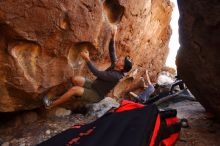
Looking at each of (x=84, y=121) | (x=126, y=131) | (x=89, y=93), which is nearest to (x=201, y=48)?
(x=126, y=131)

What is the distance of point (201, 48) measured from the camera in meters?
3.89

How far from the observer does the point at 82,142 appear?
10.2ft

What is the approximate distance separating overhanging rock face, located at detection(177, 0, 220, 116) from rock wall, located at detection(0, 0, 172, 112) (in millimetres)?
1974

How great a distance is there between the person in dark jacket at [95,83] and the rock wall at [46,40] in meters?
0.23

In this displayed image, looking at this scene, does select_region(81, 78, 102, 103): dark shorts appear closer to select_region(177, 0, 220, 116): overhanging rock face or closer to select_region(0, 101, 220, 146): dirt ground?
select_region(0, 101, 220, 146): dirt ground

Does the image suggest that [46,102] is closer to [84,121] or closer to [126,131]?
[84,121]

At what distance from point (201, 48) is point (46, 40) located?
2.66 metres

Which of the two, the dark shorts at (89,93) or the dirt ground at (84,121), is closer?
the dirt ground at (84,121)

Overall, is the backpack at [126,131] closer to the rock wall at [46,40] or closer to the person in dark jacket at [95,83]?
the person in dark jacket at [95,83]

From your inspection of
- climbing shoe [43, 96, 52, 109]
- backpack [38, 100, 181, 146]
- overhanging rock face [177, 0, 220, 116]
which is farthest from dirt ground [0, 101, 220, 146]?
backpack [38, 100, 181, 146]

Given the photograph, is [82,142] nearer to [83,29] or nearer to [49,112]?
[83,29]

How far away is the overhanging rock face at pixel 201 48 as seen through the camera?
3615mm

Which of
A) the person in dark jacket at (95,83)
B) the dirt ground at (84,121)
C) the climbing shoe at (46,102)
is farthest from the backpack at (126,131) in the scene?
the climbing shoe at (46,102)

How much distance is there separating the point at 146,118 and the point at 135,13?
4.30 m
